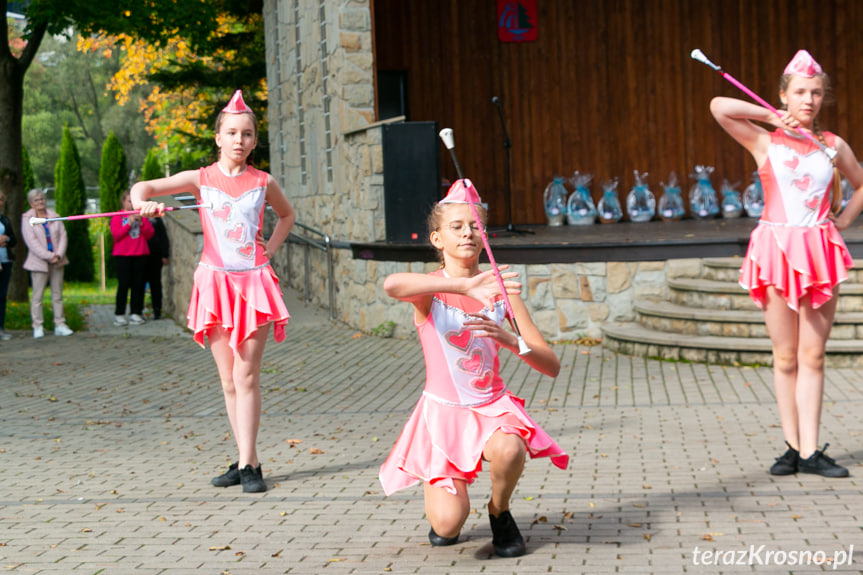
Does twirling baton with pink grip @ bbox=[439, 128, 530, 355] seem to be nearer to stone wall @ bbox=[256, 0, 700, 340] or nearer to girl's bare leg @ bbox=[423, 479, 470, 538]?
girl's bare leg @ bbox=[423, 479, 470, 538]

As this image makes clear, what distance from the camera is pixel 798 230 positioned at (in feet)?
17.9

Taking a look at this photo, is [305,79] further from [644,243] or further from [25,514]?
[25,514]

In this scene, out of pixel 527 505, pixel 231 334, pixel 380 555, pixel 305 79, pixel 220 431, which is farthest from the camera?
pixel 305 79

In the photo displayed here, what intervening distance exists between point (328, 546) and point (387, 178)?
298 inches

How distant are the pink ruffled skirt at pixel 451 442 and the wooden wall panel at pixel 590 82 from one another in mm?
12019

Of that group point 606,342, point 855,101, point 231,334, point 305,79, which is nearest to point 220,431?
point 231,334

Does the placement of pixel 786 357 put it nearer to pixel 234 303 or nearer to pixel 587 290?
pixel 234 303

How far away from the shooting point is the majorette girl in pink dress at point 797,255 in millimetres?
5371

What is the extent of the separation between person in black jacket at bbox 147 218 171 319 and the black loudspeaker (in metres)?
4.42

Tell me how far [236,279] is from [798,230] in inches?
120

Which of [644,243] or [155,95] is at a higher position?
[155,95]

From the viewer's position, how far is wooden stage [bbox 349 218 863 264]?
10.4m

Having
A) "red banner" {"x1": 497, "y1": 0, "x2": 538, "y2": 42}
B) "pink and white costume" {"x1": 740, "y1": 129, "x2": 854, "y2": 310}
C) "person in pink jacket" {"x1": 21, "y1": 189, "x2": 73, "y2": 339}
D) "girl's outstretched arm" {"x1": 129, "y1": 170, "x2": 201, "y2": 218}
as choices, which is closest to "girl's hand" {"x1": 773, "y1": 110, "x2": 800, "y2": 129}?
"pink and white costume" {"x1": 740, "y1": 129, "x2": 854, "y2": 310}

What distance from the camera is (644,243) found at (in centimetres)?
1059
